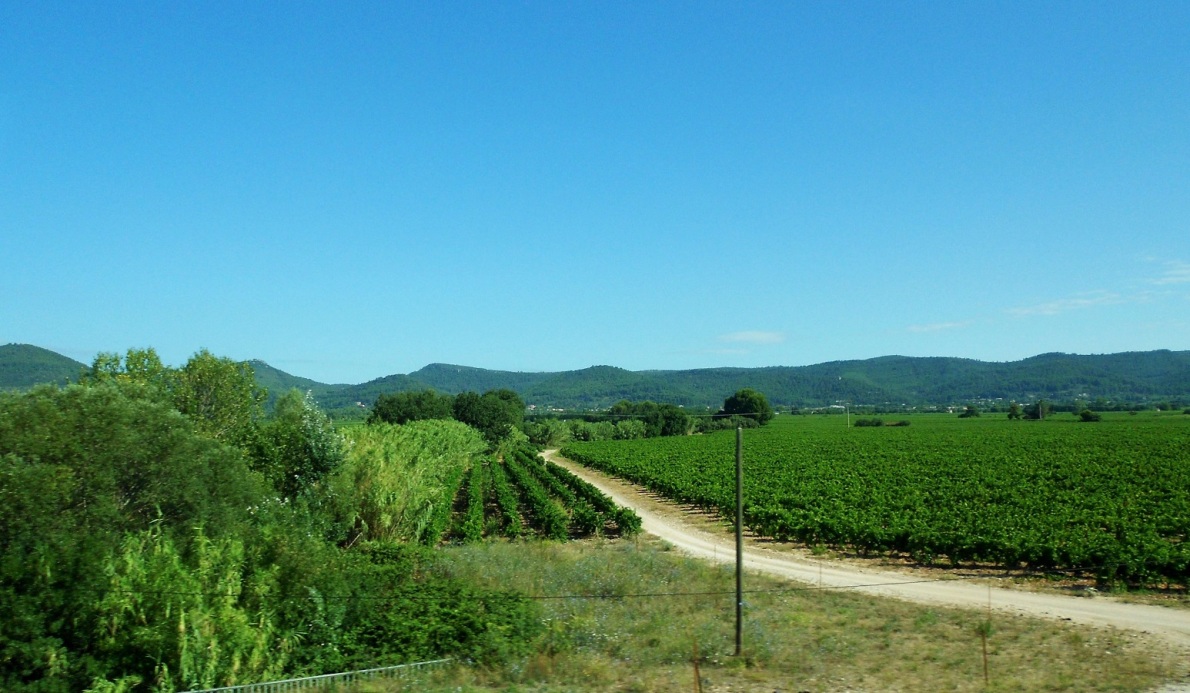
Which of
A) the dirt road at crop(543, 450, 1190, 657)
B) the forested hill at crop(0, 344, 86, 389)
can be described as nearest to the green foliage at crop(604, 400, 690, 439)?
the forested hill at crop(0, 344, 86, 389)

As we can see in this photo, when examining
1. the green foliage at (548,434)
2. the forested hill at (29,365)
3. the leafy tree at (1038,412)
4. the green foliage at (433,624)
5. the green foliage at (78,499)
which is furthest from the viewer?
the leafy tree at (1038,412)

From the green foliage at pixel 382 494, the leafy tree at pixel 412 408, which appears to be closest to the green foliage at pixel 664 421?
the leafy tree at pixel 412 408

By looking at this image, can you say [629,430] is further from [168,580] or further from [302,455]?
[168,580]

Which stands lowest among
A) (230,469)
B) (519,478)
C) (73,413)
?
(519,478)

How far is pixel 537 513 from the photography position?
39.1m

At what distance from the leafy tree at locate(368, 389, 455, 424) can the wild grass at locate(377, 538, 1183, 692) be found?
87.0m

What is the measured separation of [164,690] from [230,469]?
723cm

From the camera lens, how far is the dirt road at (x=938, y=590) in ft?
64.3

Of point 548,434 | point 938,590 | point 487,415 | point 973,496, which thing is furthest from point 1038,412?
point 938,590

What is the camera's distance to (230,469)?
21422 millimetres

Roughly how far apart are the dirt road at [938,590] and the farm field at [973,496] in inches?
96.5

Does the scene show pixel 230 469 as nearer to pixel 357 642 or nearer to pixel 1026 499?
pixel 357 642

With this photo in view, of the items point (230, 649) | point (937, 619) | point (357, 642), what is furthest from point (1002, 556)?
point (230, 649)

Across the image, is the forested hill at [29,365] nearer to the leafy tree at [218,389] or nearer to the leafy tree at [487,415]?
the leafy tree at [487,415]
